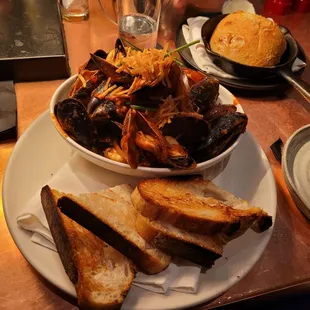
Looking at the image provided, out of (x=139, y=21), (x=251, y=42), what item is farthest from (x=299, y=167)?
(x=139, y=21)

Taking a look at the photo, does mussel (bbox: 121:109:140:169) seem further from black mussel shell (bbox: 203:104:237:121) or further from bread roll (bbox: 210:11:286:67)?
bread roll (bbox: 210:11:286:67)

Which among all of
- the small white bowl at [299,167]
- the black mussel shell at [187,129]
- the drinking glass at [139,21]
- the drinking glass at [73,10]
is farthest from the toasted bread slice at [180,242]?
the drinking glass at [73,10]

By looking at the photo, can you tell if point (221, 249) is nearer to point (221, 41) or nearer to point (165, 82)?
point (165, 82)

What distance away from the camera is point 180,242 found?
743 mm

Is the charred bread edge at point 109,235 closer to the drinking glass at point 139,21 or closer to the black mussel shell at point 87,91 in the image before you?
the black mussel shell at point 87,91

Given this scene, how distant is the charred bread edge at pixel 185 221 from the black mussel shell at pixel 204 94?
0.29 meters

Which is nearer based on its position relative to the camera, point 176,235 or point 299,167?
point 176,235

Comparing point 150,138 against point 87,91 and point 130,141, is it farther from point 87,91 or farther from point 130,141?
point 87,91

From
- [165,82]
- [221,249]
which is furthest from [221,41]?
[221,249]

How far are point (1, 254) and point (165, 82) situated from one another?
530 mm

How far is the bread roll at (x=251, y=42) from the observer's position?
1.34 m

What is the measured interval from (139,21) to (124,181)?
784mm

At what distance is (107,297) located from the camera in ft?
2.25

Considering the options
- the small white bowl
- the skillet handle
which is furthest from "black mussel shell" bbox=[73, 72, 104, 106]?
the skillet handle
